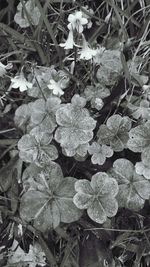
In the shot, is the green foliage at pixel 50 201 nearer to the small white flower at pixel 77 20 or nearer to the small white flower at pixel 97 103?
the small white flower at pixel 97 103

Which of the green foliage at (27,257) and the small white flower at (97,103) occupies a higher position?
the small white flower at (97,103)

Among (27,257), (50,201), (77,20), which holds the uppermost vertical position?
(77,20)

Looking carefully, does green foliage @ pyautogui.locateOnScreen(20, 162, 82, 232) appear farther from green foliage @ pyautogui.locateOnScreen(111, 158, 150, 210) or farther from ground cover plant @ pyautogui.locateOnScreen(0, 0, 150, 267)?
green foliage @ pyautogui.locateOnScreen(111, 158, 150, 210)

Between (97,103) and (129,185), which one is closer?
(129,185)

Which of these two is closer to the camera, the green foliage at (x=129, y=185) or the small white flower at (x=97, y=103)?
the green foliage at (x=129, y=185)

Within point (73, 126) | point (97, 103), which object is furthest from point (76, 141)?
point (97, 103)

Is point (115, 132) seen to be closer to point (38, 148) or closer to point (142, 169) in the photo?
point (142, 169)

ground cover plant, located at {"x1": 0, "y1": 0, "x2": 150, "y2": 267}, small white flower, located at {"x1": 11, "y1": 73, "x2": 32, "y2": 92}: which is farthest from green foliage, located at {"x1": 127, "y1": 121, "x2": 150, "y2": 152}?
small white flower, located at {"x1": 11, "y1": 73, "x2": 32, "y2": 92}

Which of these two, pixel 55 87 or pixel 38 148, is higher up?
pixel 55 87

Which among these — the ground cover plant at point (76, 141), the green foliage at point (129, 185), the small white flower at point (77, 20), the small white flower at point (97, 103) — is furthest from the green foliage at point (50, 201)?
the small white flower at point (77, 20)
